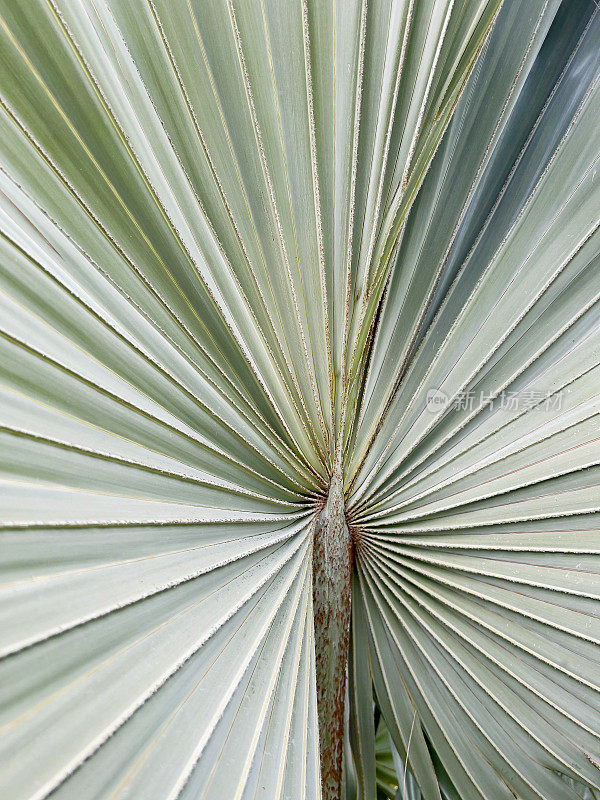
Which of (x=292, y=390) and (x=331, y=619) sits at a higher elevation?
(x=292, y=390)

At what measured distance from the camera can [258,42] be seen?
18.1 inches

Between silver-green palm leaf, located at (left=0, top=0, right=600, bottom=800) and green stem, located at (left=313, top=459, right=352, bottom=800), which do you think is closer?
silver-green palm leaf, located at (left=0, top=0, right=600, bottom=800)

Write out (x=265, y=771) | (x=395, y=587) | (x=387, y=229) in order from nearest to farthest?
1. (x=265, y=771)
2. (x=387, y=229)
3. (x=395, y=587)

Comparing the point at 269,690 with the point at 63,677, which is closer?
the point at 63,677

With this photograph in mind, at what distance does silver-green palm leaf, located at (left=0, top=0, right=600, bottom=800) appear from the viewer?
366mm

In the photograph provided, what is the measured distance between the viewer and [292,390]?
1.77 ft

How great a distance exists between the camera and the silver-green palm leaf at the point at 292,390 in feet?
1.20

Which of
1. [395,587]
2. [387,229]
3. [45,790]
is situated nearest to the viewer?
[45,790]

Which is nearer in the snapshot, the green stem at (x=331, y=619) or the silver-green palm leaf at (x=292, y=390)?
the silver-green palm leaf at (x=292, y=390)

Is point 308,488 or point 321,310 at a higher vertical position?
point 321,310

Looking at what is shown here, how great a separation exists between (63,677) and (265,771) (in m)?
0.17

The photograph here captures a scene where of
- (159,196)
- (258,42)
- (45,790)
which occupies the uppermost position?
(258,42)

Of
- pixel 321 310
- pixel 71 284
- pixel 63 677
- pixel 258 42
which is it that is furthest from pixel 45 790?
pixel 258 42

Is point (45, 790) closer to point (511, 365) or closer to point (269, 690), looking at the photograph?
point (269, 690)
